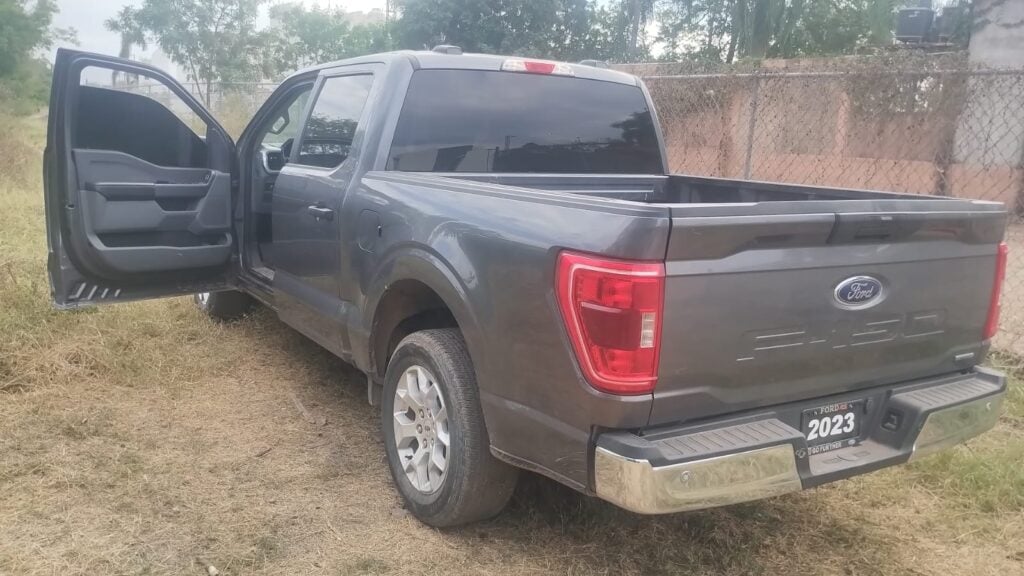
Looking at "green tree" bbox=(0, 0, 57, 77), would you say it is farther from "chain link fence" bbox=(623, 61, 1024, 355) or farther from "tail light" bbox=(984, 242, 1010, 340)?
"tail light" bbox=(984, 242, 1010, 340)

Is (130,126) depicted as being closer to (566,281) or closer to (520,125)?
(520,125)

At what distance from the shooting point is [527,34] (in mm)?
22047

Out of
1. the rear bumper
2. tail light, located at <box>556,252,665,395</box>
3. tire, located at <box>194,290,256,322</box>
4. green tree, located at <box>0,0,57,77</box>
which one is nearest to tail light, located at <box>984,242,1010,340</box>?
the rear bumper

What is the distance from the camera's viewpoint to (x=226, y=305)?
229 inches

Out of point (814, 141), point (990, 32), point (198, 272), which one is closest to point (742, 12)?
point (990, 32)

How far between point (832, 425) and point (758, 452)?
48 cm

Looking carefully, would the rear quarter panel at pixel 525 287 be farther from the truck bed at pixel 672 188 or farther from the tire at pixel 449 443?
the truck bed at pixel 672 188

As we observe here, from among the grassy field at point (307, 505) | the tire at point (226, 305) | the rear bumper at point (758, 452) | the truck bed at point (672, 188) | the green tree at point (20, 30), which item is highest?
A: the green tree at point (20, 30)

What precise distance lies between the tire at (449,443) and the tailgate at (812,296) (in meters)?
0.81

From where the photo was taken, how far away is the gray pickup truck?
2328 millimetres

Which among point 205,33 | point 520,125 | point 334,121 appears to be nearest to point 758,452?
point 520,125

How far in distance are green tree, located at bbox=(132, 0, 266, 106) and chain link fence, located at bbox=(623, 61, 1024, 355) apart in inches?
799

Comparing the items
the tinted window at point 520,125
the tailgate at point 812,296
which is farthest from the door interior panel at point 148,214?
the tailgate at point 812,296

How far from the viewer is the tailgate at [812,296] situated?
7.60 ft
